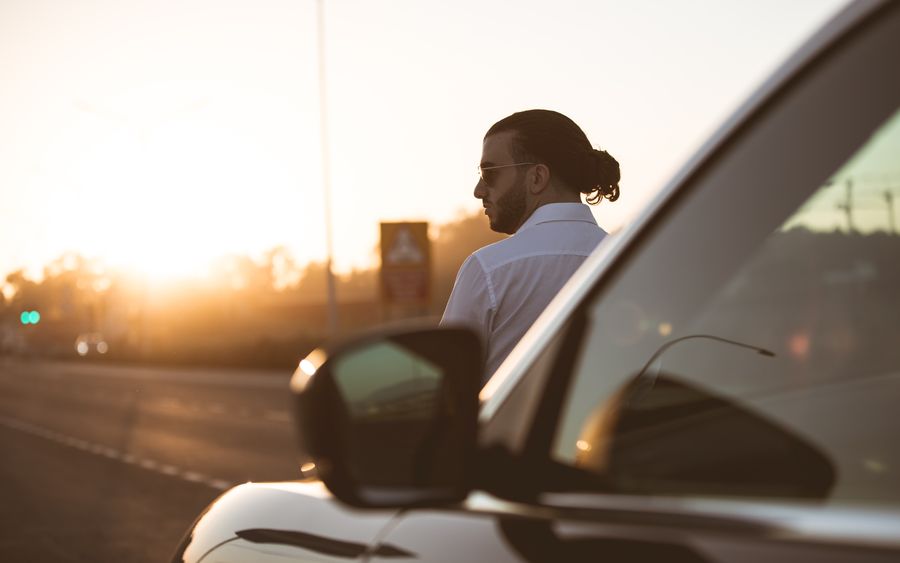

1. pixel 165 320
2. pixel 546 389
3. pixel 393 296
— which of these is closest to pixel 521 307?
pixel 546 389

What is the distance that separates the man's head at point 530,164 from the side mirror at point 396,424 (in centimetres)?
174

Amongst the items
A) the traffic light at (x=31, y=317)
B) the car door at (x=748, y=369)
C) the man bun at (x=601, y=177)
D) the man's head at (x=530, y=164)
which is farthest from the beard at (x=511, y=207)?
the traffic light at (x=31, y=317)

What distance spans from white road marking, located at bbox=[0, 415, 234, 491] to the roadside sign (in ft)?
22.4

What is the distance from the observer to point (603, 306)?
1.65 metres

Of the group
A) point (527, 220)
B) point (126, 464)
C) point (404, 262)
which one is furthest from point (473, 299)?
point (404, 262)

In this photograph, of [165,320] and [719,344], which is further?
[165,320]

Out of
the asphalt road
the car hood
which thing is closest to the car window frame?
the car hood

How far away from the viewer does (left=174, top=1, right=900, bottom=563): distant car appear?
137 centimetres

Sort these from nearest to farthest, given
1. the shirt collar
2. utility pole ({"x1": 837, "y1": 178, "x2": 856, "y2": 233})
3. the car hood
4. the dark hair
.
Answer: utility pole ({"x1": 837, "y1": 178, "x2": 856, "y2": 233}) → the car hood → the shirt collar → the dark hair

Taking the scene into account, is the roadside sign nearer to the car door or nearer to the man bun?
the man bun

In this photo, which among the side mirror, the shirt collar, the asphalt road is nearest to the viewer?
the side mirror

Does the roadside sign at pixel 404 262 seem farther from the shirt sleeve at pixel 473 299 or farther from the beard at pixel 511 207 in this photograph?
the shirt sleeve at pixel 473 299

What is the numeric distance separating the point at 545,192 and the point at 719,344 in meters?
1.74

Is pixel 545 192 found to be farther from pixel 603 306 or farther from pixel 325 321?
pixel 325 321
